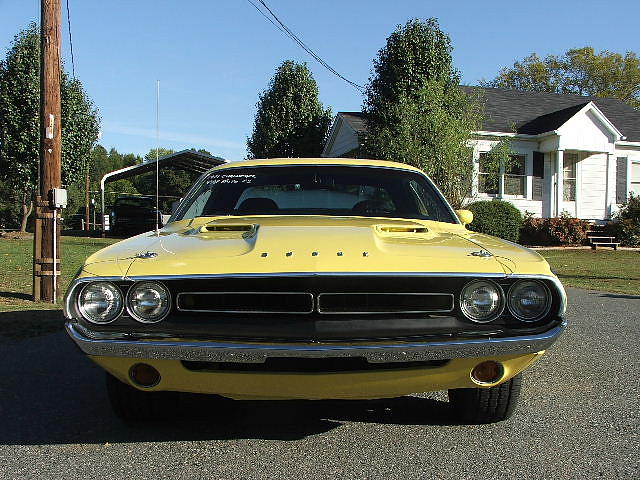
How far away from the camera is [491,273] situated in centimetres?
269

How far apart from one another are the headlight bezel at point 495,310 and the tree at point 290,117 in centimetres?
2364

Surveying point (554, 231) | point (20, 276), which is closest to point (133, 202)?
point (20, 276)

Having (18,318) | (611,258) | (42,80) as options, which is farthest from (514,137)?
(18,318)

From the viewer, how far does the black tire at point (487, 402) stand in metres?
3.15

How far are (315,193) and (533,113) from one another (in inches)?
873

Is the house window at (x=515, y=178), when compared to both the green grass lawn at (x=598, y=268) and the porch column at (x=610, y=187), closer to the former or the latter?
the porch column at (x=610, y=187)

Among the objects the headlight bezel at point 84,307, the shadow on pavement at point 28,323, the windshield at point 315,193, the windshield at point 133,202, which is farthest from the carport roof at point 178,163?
the headlight bezel at point 84,307

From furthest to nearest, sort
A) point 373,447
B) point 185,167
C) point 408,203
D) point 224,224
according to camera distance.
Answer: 1. point 185,167
2. point 408,203
3. point 224,224
4. point 373,447

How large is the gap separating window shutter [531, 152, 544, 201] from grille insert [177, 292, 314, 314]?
846 inches

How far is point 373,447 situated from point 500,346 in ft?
2.60

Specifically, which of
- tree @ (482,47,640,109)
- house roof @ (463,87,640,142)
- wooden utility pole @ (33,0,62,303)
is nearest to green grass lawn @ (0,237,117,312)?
wooden utility pole @ (33,0,62,303)

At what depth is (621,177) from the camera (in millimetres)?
23797

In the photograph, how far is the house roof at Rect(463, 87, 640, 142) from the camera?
22.8 m

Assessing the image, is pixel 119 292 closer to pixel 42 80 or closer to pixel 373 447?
pixel 373 447
